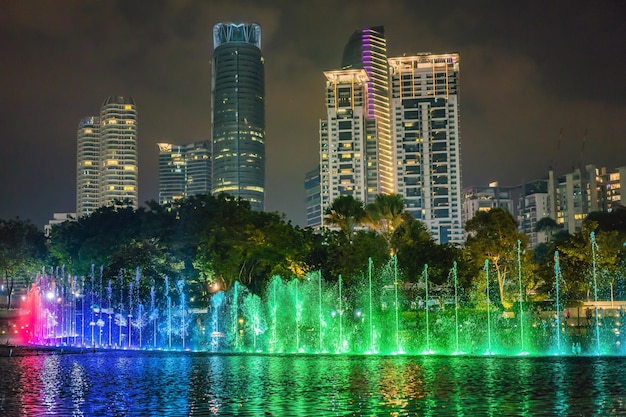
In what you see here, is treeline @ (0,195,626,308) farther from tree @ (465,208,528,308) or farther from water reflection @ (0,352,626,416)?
water reflection @ (0,352,626,416)

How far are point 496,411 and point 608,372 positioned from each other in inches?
443

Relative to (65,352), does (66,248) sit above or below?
above

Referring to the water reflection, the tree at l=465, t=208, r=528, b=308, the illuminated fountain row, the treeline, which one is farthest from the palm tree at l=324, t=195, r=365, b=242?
the water reflection

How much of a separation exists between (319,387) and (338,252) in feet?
141

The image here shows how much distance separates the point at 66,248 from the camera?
3374 inches

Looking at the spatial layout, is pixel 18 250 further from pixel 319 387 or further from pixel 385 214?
pixel 319 387

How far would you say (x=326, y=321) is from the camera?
179 ft

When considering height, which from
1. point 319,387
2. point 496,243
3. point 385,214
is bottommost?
point 319,387

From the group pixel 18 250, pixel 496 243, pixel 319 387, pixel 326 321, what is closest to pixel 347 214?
pixel 496 243

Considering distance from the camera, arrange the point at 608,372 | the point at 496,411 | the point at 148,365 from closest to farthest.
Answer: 1. the point at 496,411
2. the point at 608,372
3. the point at 148,365

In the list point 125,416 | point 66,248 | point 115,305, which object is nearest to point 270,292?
point 115,305

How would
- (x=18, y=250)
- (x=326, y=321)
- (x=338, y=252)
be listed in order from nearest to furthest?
1. (x=326, y=321)
2. (x=338, y=252)
3. (x=18, y=250)

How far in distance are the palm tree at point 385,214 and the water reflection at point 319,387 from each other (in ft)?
122

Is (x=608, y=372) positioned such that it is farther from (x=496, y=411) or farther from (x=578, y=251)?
(x=578, y=251)
